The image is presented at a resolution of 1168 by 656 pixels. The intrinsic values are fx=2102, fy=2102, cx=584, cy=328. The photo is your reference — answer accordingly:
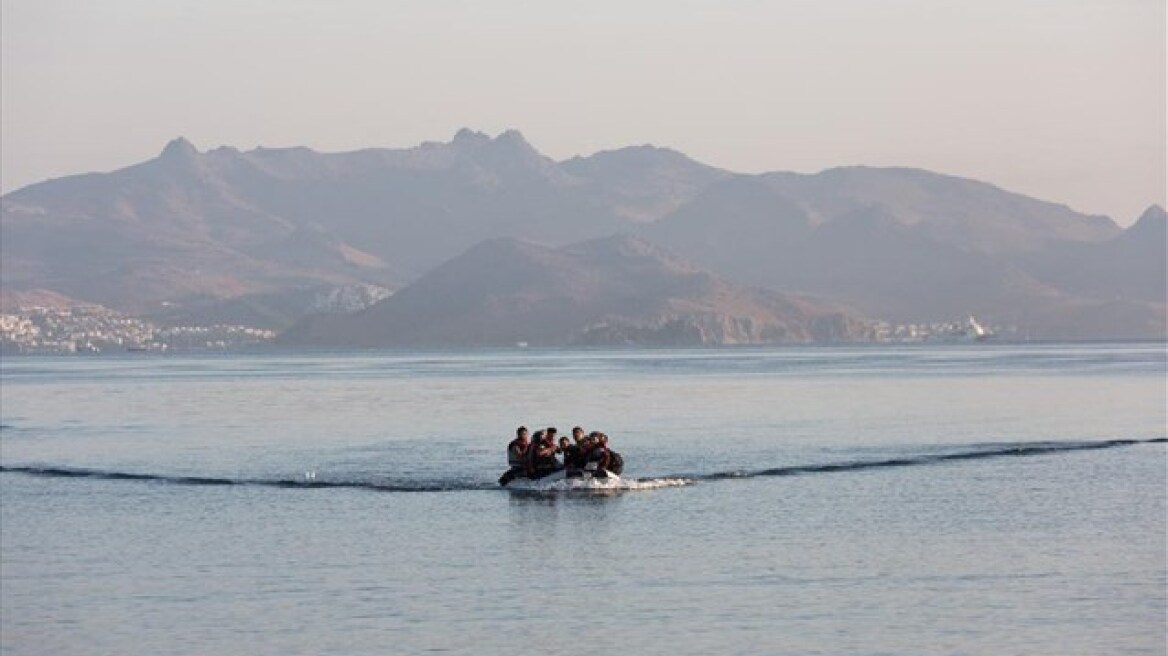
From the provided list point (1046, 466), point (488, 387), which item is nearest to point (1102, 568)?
point (1046, 466)

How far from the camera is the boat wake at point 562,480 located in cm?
6316

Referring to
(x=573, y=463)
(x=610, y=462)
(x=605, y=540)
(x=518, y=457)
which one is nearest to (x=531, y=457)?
(x=518, y=457)

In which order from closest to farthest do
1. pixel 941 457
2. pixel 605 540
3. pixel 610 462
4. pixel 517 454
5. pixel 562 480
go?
pixel 605 540, pixel 562 480, pixel 610 462, pixel 517 454, pixel 941 457

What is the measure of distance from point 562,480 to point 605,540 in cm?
1359

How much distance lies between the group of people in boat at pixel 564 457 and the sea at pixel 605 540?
1093 mm

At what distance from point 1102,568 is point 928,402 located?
266ft

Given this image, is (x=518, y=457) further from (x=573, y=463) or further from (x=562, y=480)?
(x=573, y=463)

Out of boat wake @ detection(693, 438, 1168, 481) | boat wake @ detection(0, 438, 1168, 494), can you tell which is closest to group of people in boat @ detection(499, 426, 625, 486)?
boat wake @ detection(0, 438, 1168, 494)

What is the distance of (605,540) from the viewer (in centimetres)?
4972

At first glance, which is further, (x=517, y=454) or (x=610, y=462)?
(x=517, y=454)

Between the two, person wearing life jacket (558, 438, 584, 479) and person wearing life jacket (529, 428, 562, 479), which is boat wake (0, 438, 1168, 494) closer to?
person wearing life jacket (558, 438, 584, 479)

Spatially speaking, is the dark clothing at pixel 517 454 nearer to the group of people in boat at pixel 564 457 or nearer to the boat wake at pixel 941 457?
the group of people in boat at pixel 564 457

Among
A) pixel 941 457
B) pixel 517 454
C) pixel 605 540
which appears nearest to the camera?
pixel 605 540

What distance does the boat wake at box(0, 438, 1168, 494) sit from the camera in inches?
2486
